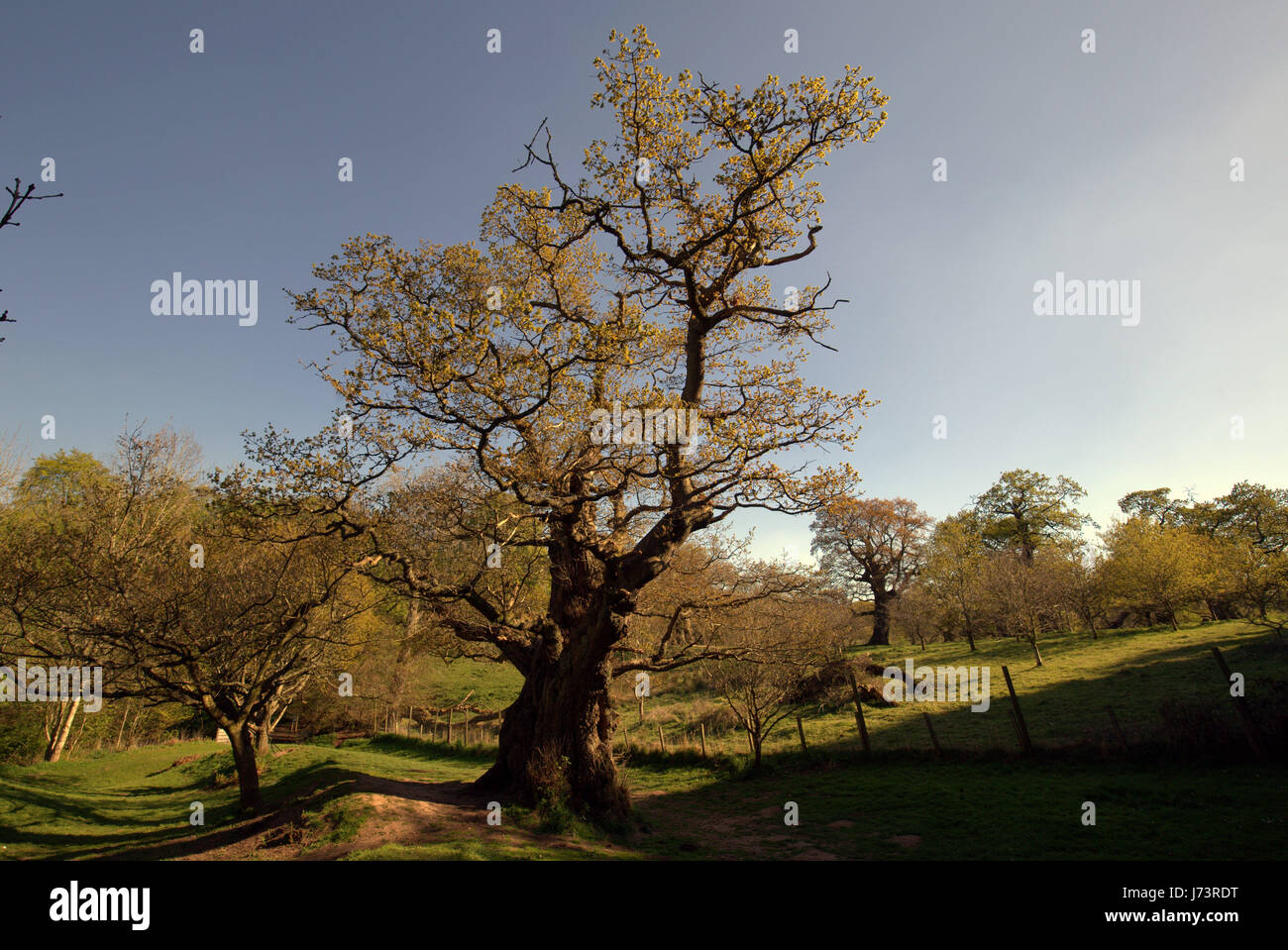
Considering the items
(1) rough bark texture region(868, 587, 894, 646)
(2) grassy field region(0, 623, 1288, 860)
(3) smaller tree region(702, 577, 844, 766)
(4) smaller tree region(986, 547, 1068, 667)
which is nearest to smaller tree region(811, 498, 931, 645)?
(1) rough bark texture region(868, 587, 894, 646)

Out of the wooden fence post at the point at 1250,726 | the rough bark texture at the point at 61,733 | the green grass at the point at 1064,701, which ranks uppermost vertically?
the wooden fence post at the point at 1250,726

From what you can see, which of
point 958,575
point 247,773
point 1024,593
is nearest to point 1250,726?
point 1024,593

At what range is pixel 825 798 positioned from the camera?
14.4 metres

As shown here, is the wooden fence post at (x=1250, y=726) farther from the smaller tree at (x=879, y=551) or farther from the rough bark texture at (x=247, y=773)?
the smaller tree at (x=879, y=551)

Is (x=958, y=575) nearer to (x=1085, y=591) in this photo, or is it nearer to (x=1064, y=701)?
(x=1085, y=591)

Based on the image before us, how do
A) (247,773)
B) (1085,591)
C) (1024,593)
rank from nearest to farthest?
(247,773) < (1024,593) < (1085,591)

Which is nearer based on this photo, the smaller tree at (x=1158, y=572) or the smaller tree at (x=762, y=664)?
the smaller tree at (x=762, y=664)

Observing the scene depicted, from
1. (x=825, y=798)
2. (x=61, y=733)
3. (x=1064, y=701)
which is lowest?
(x=61, y=733)

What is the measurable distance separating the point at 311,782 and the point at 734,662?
12.3 m

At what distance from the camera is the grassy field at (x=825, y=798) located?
967cm

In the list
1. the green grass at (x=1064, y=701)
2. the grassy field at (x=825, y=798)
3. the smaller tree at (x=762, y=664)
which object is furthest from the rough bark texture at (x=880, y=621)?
the smaller tree at (x=762, y=664)

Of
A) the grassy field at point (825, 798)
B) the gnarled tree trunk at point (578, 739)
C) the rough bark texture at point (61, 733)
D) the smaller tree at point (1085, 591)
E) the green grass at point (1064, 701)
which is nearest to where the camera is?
the grassy field at point (825, 798)

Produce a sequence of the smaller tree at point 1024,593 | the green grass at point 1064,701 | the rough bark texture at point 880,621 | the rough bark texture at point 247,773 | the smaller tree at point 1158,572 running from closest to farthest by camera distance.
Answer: the rough bark texture at point 247,773 → the green grass at point 1064,701 → the smaller tree at point 1024,593 → the smaller tree at point 1158,572 → the rough bark texture at point 880,621

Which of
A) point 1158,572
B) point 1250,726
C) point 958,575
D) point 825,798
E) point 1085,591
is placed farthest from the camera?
point 958,575
